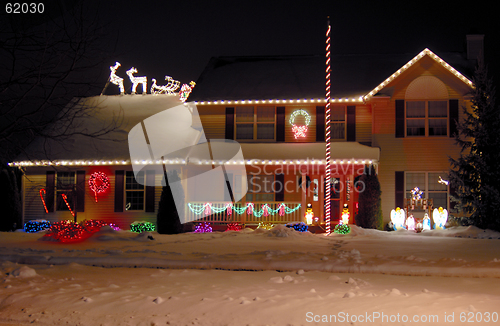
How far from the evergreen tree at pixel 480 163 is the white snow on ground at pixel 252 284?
349cm

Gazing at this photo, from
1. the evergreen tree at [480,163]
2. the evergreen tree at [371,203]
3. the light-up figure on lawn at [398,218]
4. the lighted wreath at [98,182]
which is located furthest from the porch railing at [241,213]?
the evergreen tree at [480,163]

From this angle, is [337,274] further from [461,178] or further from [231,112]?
[231,112]

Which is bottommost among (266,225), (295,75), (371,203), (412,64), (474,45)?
(266,225)

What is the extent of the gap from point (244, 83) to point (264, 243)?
9740 millimetres

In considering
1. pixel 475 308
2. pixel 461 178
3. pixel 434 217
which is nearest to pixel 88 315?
pixel 475 308

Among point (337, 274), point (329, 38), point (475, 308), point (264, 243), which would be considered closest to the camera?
point (475, 308)

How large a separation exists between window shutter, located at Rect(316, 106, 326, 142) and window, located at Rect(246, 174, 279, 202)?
279 centimetres

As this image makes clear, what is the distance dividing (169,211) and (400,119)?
1023 cm

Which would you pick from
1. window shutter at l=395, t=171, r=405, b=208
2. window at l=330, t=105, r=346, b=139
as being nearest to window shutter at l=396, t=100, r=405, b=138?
window shutter at l=395, t=171, r=405, b=208

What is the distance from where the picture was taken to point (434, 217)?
15375mm

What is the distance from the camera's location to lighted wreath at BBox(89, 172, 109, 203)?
1792 centimetres

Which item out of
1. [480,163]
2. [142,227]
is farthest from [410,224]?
[142,227]

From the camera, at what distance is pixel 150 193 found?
1770 cm

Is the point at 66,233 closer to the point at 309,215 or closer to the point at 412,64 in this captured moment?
the point at 309,215
